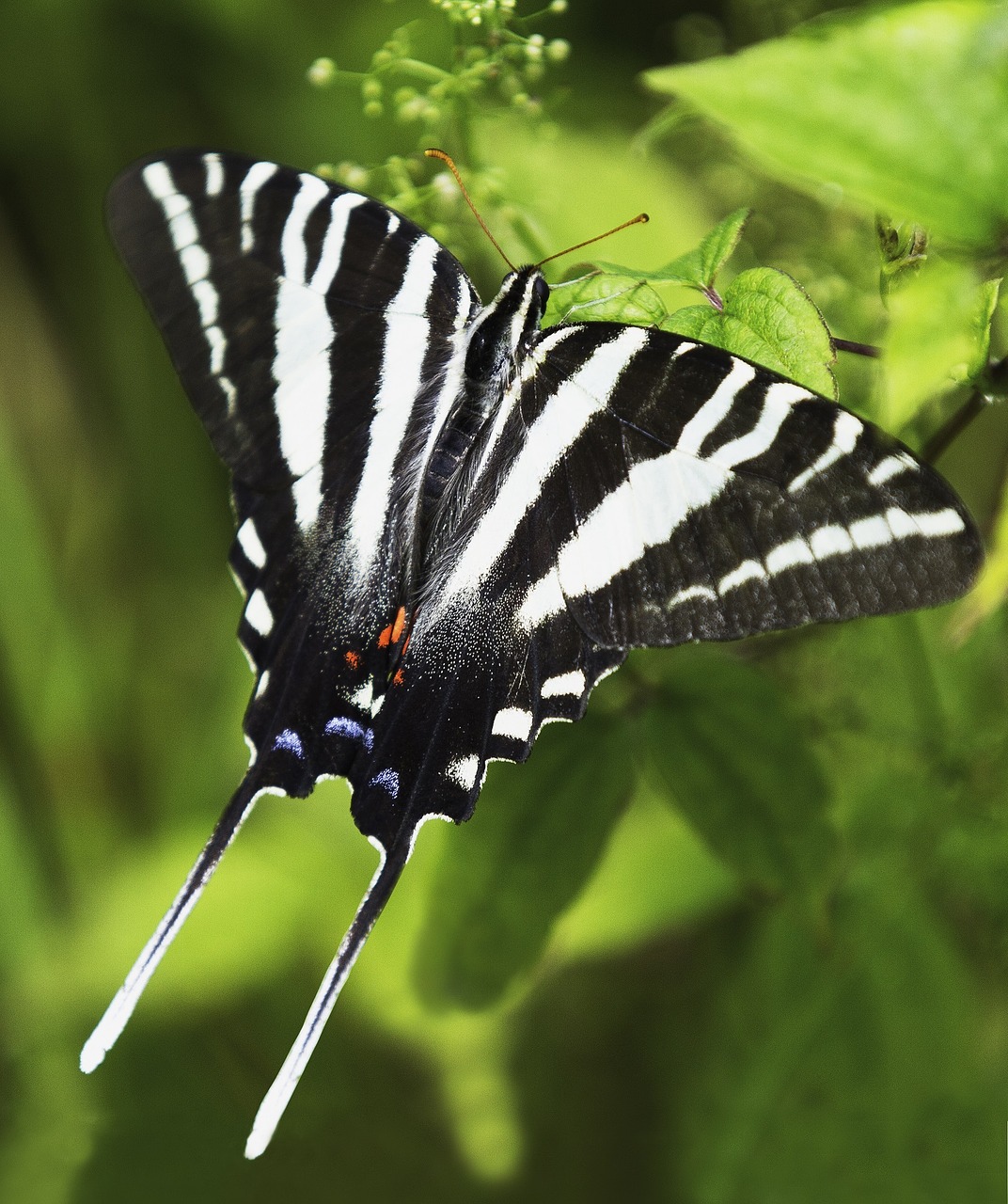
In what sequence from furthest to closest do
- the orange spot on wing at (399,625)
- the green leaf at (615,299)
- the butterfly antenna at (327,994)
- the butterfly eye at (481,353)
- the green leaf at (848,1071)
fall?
the green leaf at (848,1071) → the orange spot on wing at (399,625) → the butterfly eye at (481,353) → the butterfly antenna at (327,994) → the green leaf at (615,299)

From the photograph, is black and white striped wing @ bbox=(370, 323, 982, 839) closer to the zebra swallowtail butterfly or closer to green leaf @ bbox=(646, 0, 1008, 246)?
the zebra swallowtail butterfly

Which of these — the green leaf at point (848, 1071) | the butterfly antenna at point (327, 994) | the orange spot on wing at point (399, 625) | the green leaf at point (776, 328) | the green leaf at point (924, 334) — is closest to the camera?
the green leaf at point (924, 334)

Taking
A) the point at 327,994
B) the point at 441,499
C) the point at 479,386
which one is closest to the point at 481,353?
the point at 479,386

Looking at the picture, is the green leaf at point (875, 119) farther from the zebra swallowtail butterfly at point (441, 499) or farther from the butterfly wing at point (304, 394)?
the butterfly wing at point (304, 394)

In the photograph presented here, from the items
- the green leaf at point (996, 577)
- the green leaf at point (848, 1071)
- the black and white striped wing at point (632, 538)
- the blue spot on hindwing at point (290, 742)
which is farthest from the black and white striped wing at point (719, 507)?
the green leaf at point (848, 1071)

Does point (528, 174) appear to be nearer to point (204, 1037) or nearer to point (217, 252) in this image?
point (217, 252)

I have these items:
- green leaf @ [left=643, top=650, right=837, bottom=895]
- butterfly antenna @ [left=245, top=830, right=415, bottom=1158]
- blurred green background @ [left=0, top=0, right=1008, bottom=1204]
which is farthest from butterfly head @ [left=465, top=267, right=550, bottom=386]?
butterfly antenna @ [left=245, top=830, right=415, bottom=1158]

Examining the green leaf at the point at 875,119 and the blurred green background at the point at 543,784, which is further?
the blurred green background at the point at 543,784
